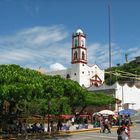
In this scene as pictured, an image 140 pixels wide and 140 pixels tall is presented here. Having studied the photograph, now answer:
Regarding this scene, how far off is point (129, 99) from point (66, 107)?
4490 centimetres

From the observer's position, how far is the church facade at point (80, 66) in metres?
99.7

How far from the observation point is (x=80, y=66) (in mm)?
99875

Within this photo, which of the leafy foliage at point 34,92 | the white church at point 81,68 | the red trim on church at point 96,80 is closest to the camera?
the leafy foliage at point 34,92

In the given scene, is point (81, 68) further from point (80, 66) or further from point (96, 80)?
point (96, 80)

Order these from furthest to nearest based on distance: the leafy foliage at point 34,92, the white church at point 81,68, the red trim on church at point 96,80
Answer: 1. the red trim on church at point 96,80
2. the white church at point 81,68
3. the leafy foliage at point 34,92

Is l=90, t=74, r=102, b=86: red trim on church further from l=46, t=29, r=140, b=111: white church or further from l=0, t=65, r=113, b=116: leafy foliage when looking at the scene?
l=0, t=65, r=113, b=116: leafy foliage

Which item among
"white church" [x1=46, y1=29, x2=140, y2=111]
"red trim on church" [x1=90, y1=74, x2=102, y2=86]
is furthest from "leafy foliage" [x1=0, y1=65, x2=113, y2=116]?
"red trim on church" [x1=90, y1=74, x2=102, y2=86]

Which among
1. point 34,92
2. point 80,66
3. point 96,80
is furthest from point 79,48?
point 34,92

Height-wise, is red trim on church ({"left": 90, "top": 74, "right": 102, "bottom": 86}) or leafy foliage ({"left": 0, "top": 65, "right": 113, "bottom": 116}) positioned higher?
red trim on church ({"left": 90, "top": 74, "right": 102, "bottom": 86})

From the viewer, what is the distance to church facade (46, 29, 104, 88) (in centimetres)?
9969

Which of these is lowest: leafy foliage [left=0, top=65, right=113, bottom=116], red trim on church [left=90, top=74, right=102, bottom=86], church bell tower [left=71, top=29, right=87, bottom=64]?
leafy foliage [left=0, top=65, right=113, bottom=116]

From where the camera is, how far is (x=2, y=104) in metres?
28.9

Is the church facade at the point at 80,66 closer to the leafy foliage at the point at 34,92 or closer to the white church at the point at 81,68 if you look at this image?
the white church at the point at 81,68

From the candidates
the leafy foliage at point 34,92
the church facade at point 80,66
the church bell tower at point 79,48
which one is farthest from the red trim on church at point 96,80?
the leafy foliage at point 34,92
